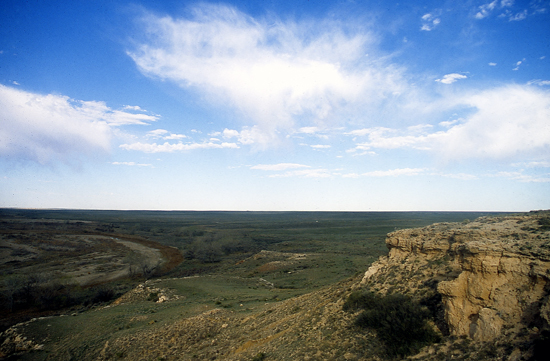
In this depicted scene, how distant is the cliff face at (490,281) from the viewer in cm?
721

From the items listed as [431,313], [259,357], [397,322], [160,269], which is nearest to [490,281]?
[431,313]

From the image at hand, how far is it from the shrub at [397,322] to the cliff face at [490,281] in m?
0.56

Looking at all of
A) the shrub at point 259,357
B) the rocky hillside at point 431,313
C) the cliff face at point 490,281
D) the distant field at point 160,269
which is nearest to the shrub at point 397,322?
the rocky hillside at point 431,313

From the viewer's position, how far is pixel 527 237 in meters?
9.22

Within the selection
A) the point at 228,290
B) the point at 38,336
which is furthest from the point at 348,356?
the point at 228,290

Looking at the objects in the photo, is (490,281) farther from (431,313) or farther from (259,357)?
(259,357)

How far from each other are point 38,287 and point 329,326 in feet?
114

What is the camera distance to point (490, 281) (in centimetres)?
807

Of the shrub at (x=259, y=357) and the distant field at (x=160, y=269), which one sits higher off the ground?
the shrub at (x=259, y=357)

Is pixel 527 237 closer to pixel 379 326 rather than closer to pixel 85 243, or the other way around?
pixel 379 326

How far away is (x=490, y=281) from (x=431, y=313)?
200 centimetres

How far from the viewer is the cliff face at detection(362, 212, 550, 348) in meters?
7.21

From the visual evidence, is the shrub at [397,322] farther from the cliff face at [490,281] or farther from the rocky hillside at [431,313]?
the cliff face at [490,281]

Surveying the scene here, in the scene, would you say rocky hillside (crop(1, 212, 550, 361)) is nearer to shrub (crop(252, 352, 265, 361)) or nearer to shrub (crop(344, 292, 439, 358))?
shrub (crop(252, 352, 265, 361))
